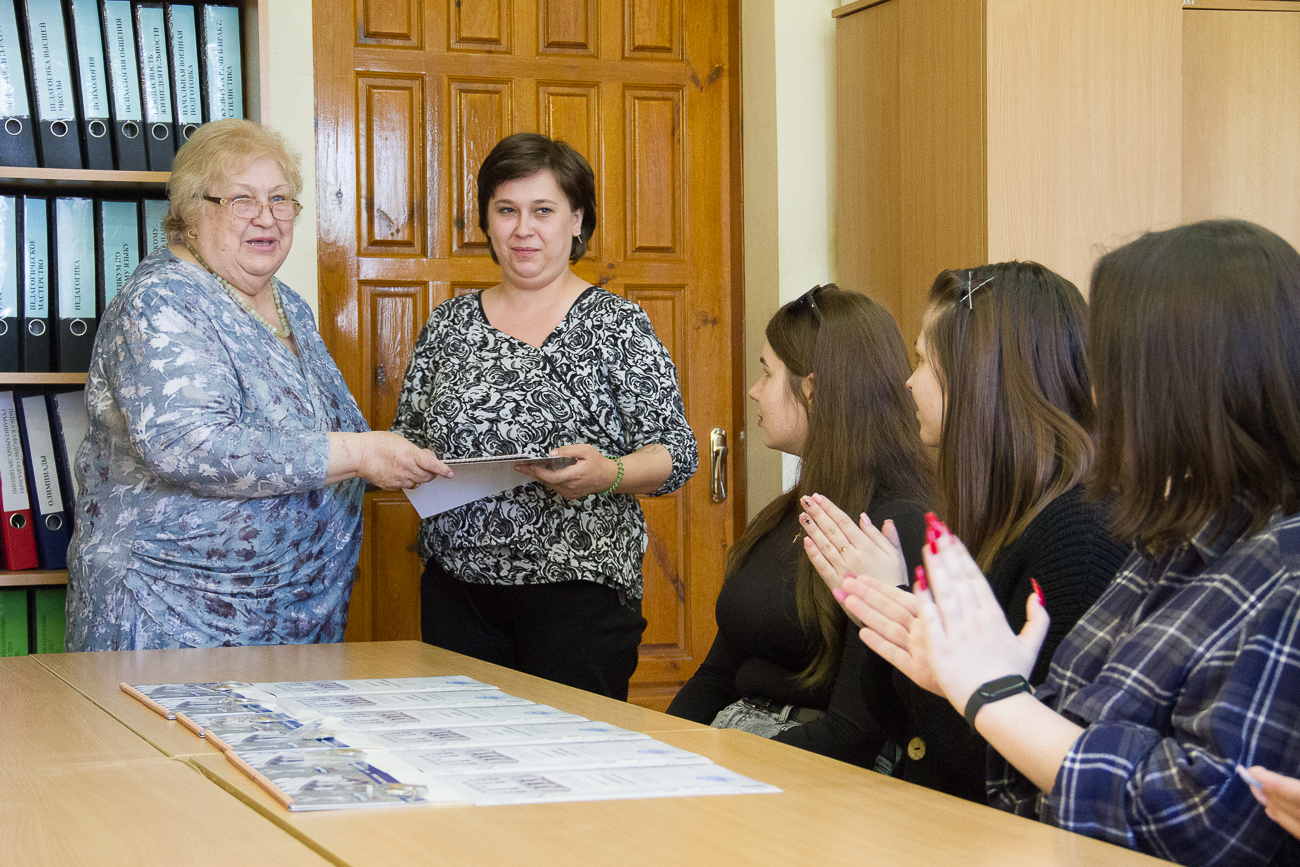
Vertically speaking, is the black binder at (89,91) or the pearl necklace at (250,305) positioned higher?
the black binder at (89,91)

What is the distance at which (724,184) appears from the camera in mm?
3664

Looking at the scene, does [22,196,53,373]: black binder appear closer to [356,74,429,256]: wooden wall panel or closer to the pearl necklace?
the pearl necklace

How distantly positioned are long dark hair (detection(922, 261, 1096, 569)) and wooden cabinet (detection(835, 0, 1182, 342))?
4.33 feet

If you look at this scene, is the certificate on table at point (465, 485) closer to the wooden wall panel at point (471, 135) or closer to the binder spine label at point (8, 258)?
the binder spine label at point (8, 258)

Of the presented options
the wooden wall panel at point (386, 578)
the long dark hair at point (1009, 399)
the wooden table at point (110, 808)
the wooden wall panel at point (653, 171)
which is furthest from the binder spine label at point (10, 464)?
the long dark hair at point (1009, 399)

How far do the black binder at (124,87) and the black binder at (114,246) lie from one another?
0.09 m

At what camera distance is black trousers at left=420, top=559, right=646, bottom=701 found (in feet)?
7.63

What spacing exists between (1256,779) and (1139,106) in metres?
2.50

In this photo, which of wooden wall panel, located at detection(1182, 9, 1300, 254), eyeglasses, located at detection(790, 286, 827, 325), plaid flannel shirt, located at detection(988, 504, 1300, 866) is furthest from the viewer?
wooden wall panel, located at detection(1182, 9, 1300, 254)

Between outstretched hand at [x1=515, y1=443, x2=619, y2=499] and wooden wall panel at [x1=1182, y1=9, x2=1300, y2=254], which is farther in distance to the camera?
wooden wall panel at [x1=1182, y1=9, x2=1300, y2=254]

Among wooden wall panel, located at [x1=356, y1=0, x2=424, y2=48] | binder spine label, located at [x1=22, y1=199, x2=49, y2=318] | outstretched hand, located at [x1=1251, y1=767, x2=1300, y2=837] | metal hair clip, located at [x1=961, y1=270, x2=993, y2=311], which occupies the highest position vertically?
wooden wall panel, located at [x1=356, y1=0, x2=424, y2=48]

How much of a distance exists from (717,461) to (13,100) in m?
2.01

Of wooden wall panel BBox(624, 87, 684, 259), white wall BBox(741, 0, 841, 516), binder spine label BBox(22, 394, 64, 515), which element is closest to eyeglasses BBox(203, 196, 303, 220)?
binder spine label BBox(22, 394, 64, 515)

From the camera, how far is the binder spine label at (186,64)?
2650 millimetres
